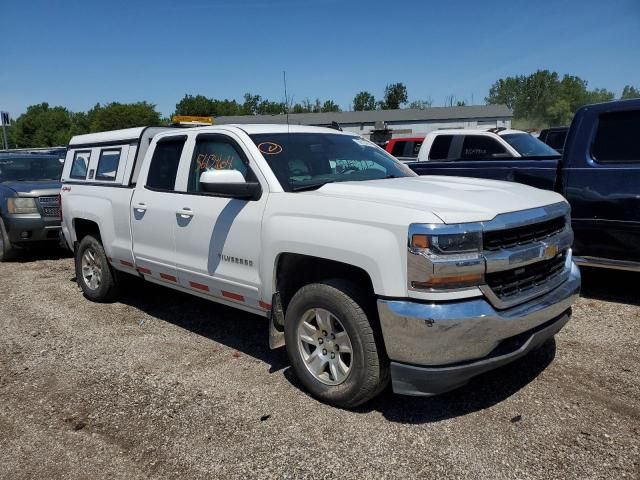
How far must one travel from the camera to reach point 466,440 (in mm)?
3166

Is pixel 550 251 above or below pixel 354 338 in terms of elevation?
above

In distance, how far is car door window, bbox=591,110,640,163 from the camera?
529cm

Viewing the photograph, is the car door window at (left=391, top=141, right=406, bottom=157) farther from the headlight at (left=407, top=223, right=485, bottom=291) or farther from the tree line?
the tree line

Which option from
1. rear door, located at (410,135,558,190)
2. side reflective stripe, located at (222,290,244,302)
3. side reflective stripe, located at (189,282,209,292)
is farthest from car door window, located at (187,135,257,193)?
rear door, located at (410,135,558,190)

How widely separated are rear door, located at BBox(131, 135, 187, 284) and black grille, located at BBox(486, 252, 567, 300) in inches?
111

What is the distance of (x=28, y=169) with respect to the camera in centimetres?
1026

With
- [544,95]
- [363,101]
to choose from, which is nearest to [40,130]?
[363,101]

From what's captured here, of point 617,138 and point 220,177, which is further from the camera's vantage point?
point 617,138

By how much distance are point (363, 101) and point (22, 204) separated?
10698cm

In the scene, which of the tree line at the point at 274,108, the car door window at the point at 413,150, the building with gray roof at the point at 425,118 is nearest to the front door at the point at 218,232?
the car door window at the point at 413,150

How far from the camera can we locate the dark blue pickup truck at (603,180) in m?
5.16

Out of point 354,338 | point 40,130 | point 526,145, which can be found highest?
point 40,130

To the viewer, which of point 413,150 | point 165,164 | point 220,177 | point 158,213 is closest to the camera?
point 220,177

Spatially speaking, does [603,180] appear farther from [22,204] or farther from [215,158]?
[22,204]
